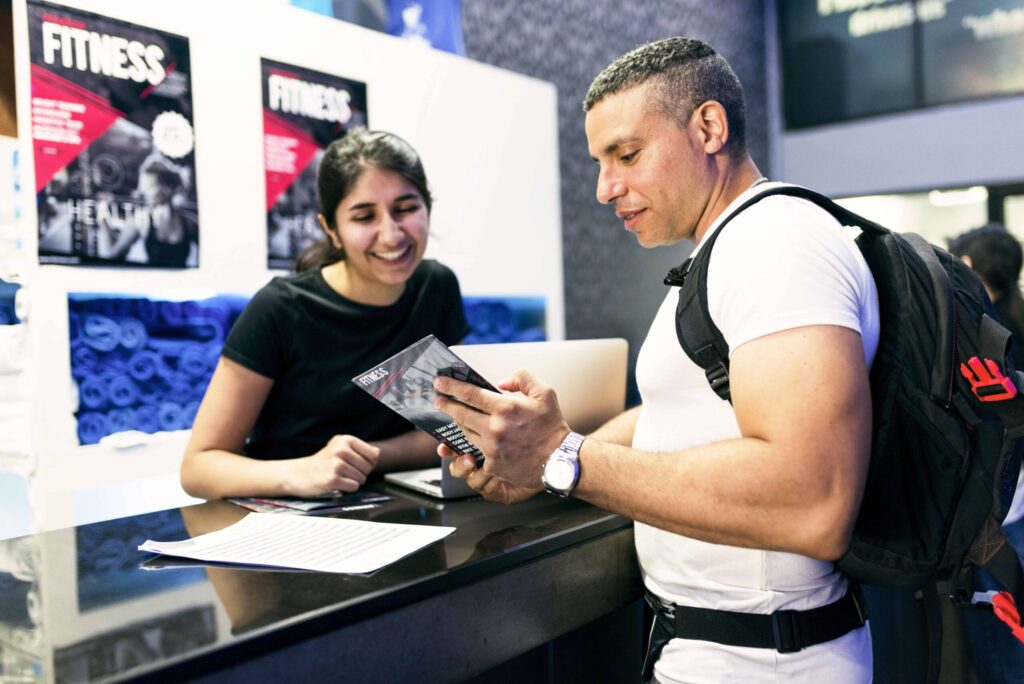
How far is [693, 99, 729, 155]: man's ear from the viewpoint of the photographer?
42.9 inches

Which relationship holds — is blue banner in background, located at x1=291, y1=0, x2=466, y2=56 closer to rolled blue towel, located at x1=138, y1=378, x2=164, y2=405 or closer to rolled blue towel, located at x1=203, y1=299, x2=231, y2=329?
rolled blue towel, located at x1=203, y1=299, x2=231, y2=329

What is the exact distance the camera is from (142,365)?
235 centimetres

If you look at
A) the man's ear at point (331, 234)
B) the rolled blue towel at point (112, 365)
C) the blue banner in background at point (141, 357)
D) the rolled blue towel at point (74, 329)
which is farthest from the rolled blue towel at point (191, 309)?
the man's ear at point (331, 234)

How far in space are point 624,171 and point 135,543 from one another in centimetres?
86

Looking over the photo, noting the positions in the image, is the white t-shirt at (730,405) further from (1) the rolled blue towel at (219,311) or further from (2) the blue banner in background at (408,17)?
(2) the blue banner in background at (408,17)

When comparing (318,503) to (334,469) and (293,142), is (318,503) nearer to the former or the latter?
(334,469)

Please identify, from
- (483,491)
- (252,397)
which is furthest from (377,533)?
(252,397)

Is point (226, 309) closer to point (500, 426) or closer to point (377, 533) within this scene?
point (377, 533)

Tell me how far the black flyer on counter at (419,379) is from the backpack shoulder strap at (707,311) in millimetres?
238

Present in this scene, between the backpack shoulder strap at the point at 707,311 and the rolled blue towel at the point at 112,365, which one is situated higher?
the backpack shoulder strap at the point at 707,311

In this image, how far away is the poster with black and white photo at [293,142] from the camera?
2.60 meters

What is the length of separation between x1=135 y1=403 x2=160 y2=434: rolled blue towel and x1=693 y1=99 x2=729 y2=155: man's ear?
185cm

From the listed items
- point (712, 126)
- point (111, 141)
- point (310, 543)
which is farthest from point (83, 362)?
point (712, 126)

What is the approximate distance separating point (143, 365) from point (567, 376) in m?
1.48
